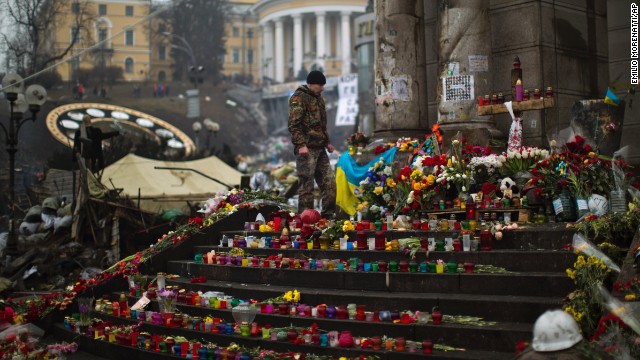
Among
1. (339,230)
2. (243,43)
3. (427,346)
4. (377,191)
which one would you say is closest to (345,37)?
(243,43)

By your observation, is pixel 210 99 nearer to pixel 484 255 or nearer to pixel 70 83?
pixel 70 83

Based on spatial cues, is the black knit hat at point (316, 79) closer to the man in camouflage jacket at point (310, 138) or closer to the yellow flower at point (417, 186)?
the man in camouflage jacket at point (310, 138)

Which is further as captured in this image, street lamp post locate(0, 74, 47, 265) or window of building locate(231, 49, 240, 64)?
window of building locate(231, 49, 240, 64)

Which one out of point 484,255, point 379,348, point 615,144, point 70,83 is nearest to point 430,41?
point 615,144

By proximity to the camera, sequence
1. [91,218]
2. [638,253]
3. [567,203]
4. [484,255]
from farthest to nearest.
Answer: [91,218] < [567,203] < [484,255] < [638,253]

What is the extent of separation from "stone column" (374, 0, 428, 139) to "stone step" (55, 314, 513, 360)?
6.23 m

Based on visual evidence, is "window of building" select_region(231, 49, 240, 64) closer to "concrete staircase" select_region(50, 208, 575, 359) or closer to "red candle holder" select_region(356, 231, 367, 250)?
"concrete staircase" select_region(50, 208, 575, 359)

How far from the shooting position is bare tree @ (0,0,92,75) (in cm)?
3528

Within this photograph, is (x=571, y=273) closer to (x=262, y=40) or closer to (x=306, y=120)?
(x=306, y=120)

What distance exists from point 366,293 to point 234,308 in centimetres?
154

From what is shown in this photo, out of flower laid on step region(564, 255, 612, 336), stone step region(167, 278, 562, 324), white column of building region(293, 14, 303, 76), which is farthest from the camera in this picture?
white column of building region(293, 14, 303, 76)

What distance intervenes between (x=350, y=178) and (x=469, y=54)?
2.95 meters

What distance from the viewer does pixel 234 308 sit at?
8.88 m

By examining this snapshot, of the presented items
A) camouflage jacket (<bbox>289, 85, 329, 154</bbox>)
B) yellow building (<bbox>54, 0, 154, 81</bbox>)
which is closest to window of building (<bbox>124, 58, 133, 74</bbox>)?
yellow building (<bbox>54, 0, 154, 81</bbox>)
